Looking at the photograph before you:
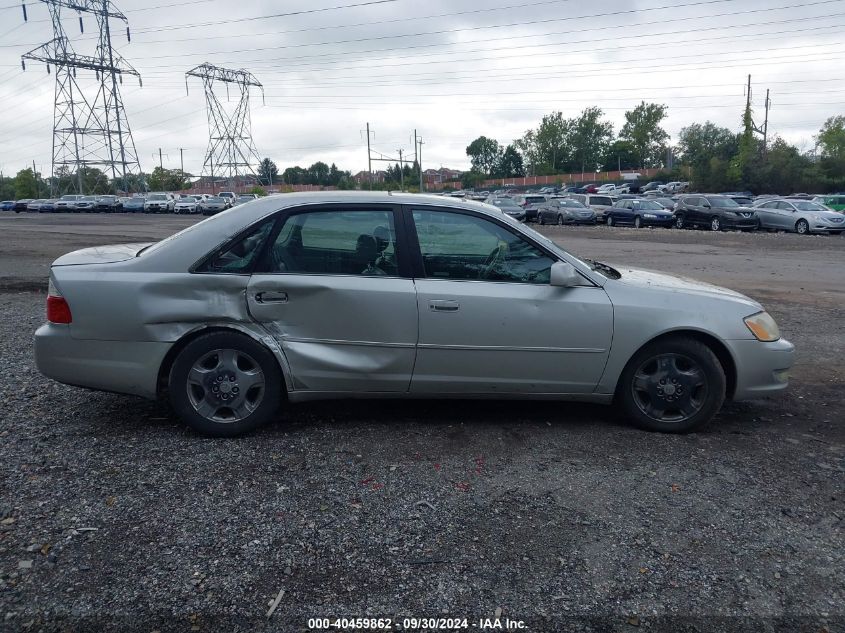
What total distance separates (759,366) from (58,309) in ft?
14.9

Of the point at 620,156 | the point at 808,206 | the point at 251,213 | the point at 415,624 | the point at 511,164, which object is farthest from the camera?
the point at 511,164

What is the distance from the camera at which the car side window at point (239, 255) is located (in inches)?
180

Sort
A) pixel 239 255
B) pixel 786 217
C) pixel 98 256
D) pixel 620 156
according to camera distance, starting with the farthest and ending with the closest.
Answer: pixel 620 156 < pixel 786 217 < pixel 98 256 < pixel 239 255

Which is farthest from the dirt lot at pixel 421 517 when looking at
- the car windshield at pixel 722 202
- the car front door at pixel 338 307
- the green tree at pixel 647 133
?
the green tree at pixel 647 133

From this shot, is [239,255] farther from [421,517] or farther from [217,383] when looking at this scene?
[421,517]

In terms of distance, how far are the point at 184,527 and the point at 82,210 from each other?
69.3m

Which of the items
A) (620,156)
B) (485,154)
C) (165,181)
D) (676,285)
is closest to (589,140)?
(620,156)

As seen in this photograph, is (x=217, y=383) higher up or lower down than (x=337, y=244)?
lower down

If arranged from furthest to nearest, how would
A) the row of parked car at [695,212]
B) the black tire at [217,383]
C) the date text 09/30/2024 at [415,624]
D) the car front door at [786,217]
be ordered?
the car front door at [786,217]
the row of parked car at [695,212]
the black tire at [217,383]
the date text 09/30/2024 at [415,624]

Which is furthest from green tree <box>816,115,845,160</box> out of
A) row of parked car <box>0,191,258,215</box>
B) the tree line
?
row of parked car <box>0,191,258,215</box>

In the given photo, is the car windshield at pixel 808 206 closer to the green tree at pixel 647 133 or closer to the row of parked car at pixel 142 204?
the row of parked car at pixel 142 204

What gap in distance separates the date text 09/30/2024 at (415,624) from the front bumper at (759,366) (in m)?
2.76

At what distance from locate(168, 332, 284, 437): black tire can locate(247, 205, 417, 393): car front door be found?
0.49 ft

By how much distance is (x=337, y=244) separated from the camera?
4.68m
